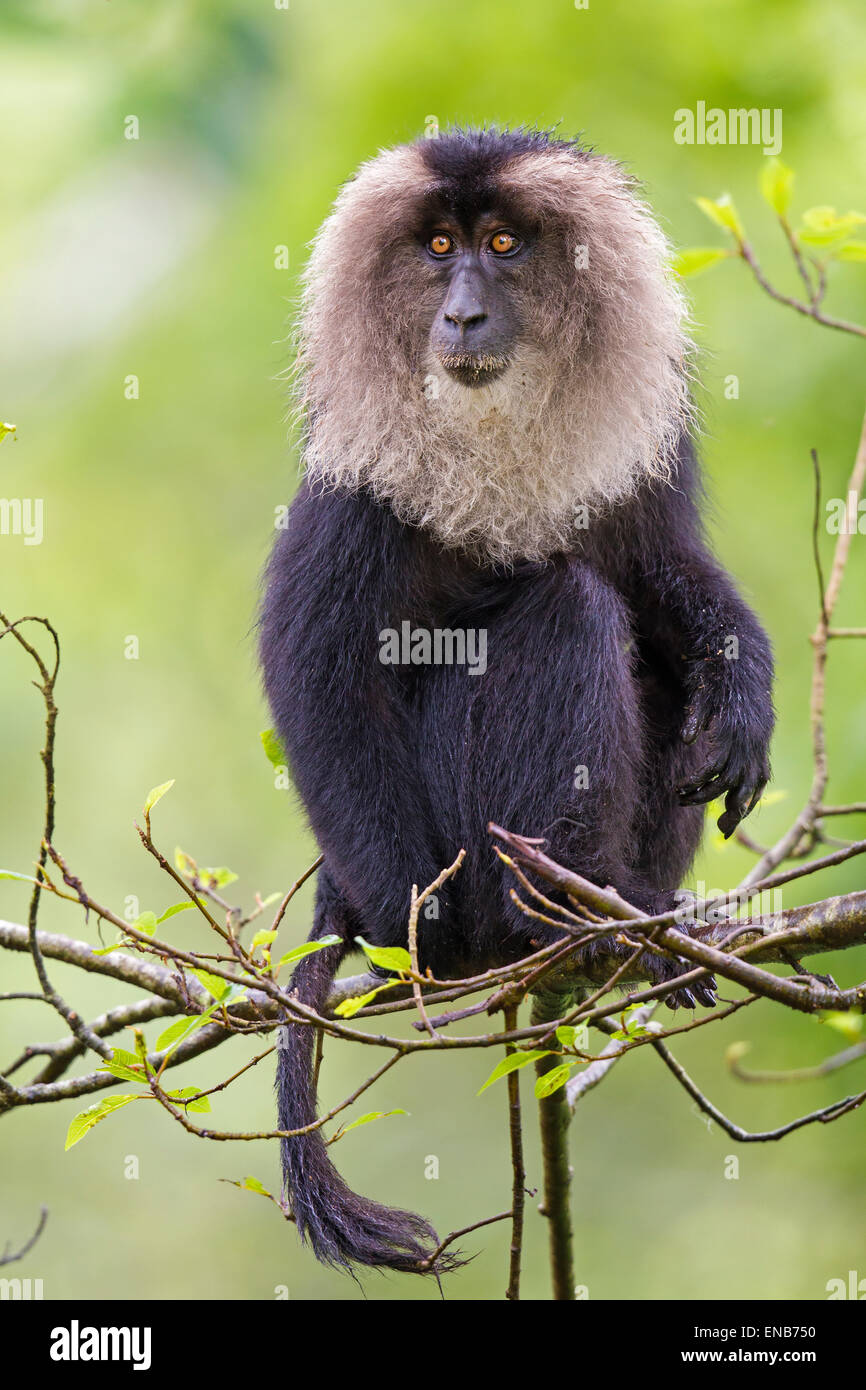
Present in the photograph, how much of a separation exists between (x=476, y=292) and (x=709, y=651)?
113 centimetres

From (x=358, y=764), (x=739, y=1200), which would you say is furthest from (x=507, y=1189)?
(x=358, y=764)

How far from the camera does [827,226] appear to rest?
92.5 inches

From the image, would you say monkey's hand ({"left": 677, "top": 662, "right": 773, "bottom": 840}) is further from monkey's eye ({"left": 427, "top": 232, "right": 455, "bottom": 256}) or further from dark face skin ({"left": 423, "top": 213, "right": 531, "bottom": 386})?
monkey's eye ({"left": 427, "top": 232, "right": 455, "bottom": 256})

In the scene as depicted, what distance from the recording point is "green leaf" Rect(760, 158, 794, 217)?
8.12 feet

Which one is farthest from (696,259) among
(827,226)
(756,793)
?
(756,793)

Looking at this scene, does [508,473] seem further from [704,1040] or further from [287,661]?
[704,1040]

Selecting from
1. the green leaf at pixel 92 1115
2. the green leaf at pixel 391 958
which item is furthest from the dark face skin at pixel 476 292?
the green leaf at pixel 92 1115

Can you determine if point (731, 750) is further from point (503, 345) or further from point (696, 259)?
point (696, 259)

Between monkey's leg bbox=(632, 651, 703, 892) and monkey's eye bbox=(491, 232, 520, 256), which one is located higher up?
monkey's eye bbox=(491, 232, 520, 256)

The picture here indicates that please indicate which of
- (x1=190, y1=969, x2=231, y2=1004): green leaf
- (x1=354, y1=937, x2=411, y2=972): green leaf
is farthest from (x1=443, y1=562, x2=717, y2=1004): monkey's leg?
(x1=190, y1=969, x2=231, y2=1004): green leaf

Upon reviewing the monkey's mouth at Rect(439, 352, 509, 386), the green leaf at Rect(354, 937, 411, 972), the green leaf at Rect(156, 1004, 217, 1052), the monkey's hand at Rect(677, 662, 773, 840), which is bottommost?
the green leaf at Rect(156, 1004, 217, 1052)

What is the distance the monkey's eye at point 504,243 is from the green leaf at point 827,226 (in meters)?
1.17

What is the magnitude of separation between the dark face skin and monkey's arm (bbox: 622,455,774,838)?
2.40 ft

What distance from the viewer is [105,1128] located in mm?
8805
